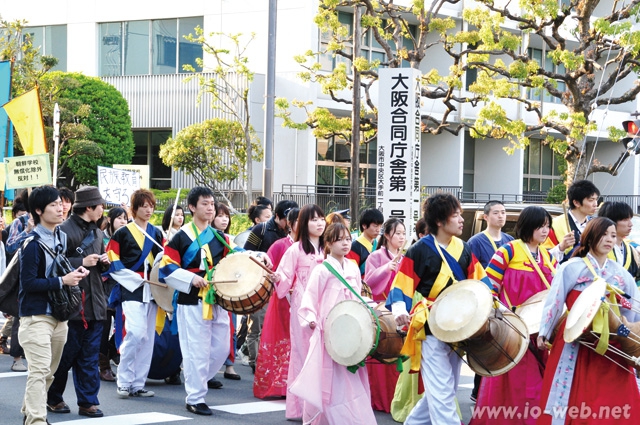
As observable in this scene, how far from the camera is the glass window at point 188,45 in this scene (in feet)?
104

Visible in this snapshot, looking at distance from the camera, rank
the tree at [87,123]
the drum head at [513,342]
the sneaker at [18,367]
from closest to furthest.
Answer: the drum head at [513,342] → the sneaker at [18,367] → the tree at [87,123]

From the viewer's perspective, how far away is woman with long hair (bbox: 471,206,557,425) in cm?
739

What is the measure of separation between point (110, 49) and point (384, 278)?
2627 cm

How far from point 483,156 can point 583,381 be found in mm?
31555

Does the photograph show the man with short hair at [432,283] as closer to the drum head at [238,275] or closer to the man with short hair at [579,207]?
the man with short hair at [579,207]

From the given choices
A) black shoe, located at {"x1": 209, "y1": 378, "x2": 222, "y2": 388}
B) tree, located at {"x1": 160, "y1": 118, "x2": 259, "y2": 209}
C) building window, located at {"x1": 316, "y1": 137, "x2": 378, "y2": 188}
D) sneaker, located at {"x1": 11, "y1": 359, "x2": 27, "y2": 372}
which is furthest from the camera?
building window, located at {"x1": 316, "y1": 137, "x2": 378, "y2": 188}

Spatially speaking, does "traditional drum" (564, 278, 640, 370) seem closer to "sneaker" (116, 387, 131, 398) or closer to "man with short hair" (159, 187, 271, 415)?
"man with short hair" (159, 187, 271, 415)

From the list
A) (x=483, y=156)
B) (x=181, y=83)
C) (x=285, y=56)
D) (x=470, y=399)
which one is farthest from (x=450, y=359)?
(x=483, y=156)

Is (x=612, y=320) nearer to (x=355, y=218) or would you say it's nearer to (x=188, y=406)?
(x=188, y=406)

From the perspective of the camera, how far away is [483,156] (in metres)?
37.5

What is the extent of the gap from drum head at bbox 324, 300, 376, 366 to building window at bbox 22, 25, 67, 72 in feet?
94.9

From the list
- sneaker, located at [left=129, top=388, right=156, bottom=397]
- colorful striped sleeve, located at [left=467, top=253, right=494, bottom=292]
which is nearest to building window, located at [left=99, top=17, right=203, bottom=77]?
sneaker, located at [left=129, top=388, right=156, bottom=397]

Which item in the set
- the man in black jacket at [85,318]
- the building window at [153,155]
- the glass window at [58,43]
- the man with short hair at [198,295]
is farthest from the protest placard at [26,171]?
the glass window at [58,43]

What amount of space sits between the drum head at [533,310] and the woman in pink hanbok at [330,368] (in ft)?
4.13
